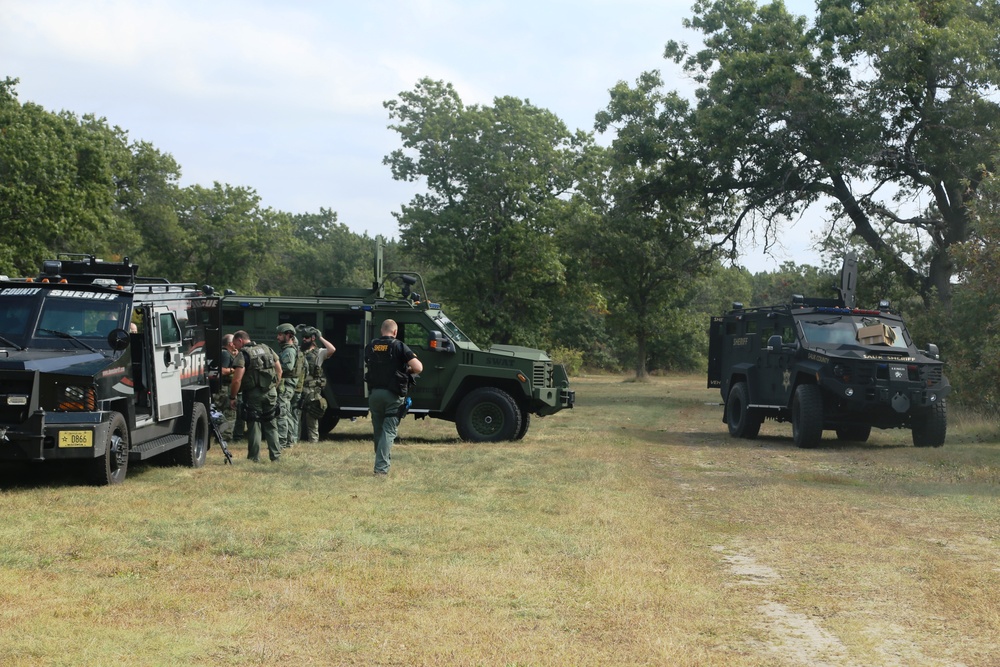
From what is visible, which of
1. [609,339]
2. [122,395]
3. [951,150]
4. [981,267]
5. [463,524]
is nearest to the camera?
[463,524]

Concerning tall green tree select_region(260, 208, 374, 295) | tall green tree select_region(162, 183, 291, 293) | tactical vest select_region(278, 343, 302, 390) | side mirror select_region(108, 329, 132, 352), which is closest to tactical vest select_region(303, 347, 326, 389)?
tactical vest select_region(278, 343, 302, 390)

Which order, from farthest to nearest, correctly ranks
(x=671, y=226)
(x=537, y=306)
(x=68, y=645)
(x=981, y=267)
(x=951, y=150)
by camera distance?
(x=537, y=306)
(x=671, y=226)
(x=951, y=150)
(x=981, y=267)
(x=68, y=645)

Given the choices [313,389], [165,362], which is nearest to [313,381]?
[313,389]

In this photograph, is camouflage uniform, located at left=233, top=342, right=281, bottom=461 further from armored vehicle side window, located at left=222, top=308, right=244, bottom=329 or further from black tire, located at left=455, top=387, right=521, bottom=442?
black tire, located at left=455, top=387, right=521, bottom=442

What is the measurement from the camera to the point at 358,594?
6.70 metres

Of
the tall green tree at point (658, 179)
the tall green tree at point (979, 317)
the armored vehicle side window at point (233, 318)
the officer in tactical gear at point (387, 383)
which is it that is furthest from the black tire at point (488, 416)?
the tall green tree at point (658, 179)

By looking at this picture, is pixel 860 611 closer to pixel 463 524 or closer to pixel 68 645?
pixel 463 524

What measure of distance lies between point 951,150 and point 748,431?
40.5 feet

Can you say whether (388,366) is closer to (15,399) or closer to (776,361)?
(15,399)

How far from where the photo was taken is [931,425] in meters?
18.0

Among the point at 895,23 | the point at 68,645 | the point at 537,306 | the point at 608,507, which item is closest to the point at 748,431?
the point at 608,507

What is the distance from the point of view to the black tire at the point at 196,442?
13.2 meters

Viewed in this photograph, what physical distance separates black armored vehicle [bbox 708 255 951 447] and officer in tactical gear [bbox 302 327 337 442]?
7.23 metres

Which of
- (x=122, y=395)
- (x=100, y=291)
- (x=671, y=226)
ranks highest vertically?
(x=671, y=226)
